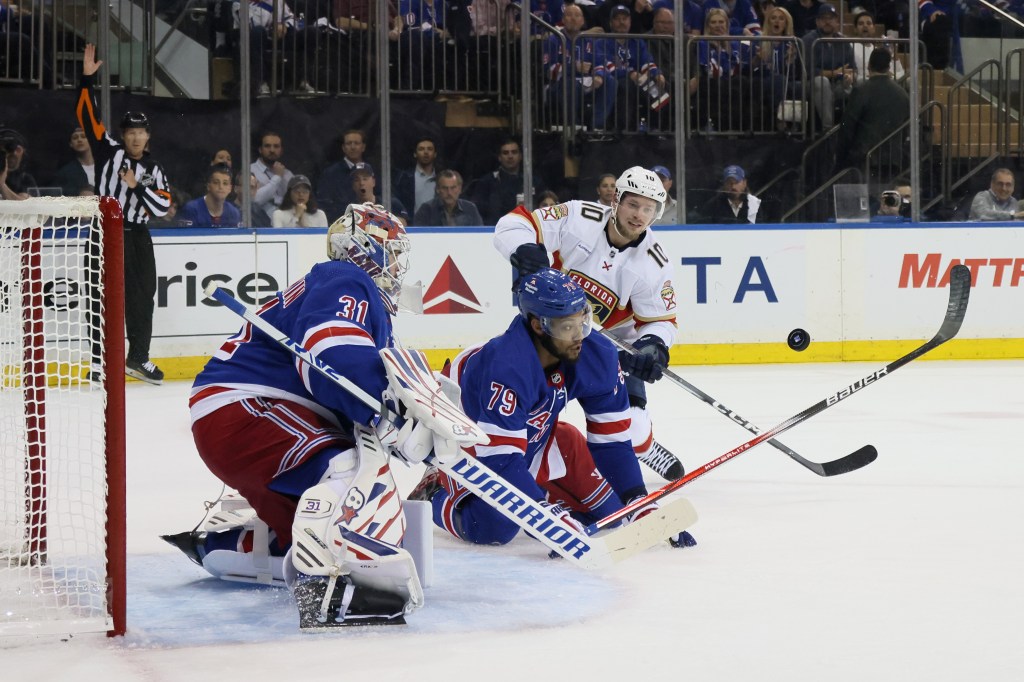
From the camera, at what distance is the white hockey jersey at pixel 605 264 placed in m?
4.18

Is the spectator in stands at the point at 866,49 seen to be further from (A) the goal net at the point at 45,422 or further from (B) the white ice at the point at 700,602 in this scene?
(A) the goal net at the point at 45,422

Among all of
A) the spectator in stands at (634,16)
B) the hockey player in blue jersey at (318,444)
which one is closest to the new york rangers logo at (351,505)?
the hockey player in blue jersey at (318,444)

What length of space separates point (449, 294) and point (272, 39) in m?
1.64

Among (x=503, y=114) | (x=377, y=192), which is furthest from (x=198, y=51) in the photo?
(x=503, y=114)

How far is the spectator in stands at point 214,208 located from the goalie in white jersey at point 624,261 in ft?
10.5

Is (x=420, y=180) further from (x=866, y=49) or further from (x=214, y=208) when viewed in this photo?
(x=866, y=49)

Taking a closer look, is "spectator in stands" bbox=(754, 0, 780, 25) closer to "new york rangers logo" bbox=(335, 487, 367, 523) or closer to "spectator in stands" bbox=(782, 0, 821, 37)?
"spectator in stands" bbox=(782, 0, 821, 37)

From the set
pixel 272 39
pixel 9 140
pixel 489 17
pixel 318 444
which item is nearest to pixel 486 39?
pixel 489 17

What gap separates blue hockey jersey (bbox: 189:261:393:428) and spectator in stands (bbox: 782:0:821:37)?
641cm

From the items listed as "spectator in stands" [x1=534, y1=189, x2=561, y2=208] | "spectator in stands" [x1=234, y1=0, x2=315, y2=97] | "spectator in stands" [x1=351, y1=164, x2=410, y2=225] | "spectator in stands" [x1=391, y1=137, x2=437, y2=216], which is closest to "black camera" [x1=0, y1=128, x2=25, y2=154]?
"spectator in stands" [x1=234, y1=0, x2=315, y2=97]

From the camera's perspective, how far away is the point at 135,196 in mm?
6770

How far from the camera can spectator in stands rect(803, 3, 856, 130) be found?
8.28 meters

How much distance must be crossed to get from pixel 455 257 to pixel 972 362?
2.96 meters

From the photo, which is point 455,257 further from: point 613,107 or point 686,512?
point 686,512
